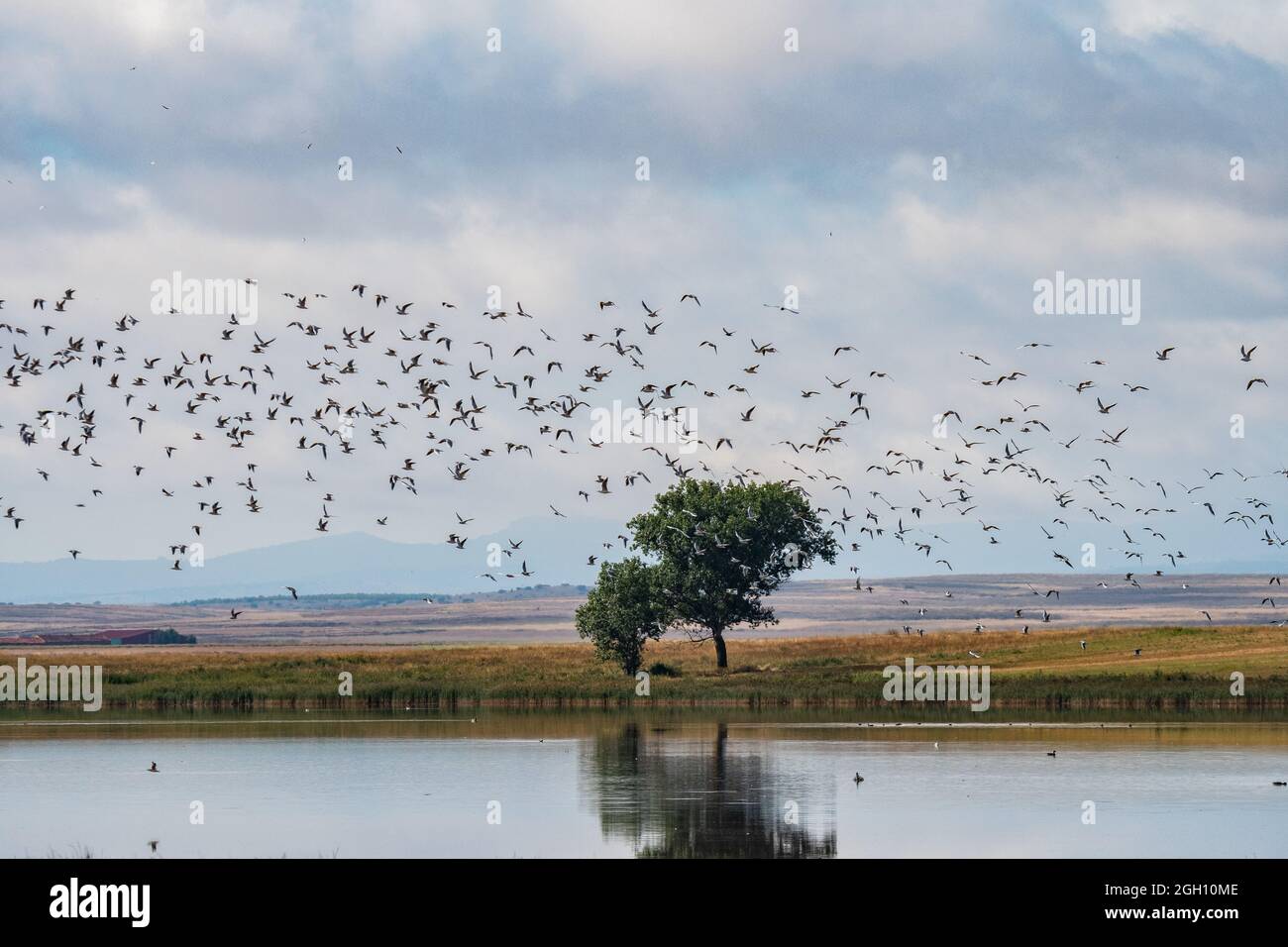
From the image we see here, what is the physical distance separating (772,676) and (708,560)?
14.6 metres

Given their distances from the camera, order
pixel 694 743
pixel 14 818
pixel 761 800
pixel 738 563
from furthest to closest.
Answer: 1. pixel 738 563
2. pixel 694 743
3. pixel 761 800
4. pixel 14 818

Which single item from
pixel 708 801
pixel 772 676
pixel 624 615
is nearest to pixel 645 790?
pixel 708 801

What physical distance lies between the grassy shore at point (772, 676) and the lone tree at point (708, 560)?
3.36m

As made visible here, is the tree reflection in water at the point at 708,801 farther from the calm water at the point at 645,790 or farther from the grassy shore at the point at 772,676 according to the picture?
the grassy shore at the point at 772,676

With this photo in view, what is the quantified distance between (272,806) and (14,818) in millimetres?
6783

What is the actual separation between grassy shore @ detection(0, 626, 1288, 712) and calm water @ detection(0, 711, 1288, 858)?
46.0ft

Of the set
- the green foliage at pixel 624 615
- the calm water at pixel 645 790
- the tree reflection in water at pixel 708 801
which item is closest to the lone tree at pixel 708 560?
the green foliage at pixel 624 615

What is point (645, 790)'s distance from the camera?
53188 mm

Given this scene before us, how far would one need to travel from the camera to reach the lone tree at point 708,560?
119 meters

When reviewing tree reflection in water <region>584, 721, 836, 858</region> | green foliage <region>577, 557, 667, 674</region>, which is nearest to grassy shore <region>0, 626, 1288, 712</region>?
green foliage <region>577, 557, 667, 674</region>

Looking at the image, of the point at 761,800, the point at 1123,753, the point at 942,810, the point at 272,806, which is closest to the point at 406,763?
the point at 272,806
